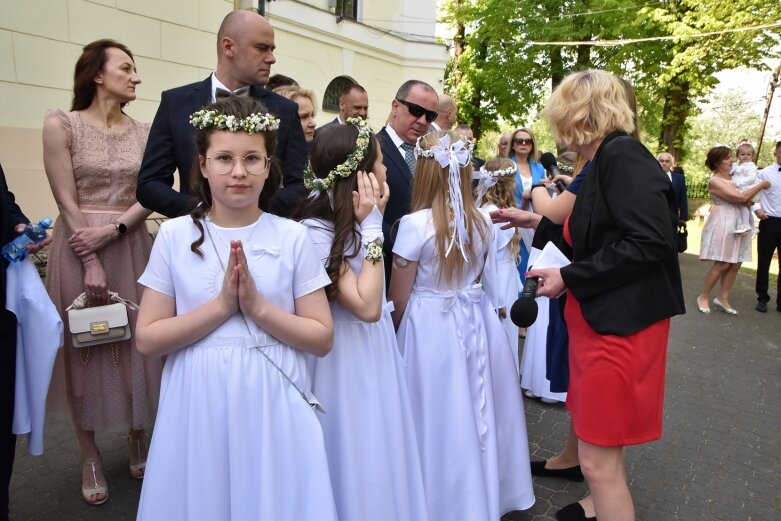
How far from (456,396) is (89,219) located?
2.13 meters

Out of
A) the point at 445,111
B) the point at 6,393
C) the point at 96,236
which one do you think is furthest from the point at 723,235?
the point at 6,393

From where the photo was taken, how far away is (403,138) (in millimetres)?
3592

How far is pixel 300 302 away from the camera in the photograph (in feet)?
6.70

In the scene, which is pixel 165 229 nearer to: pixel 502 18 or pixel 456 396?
pixel 456 396

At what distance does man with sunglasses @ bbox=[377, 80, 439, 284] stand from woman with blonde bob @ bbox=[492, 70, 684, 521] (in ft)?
3.57

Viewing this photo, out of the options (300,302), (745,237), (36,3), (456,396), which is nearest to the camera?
(300,302)

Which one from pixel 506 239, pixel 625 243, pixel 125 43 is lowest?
pixel 506 239

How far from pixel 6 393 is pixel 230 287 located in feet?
4.74

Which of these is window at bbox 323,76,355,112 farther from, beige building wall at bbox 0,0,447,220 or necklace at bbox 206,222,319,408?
necklace at bbox 206,222,319,408

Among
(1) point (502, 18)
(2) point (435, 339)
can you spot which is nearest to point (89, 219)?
(2) point (435, 339)

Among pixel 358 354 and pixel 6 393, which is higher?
pixel 358 354

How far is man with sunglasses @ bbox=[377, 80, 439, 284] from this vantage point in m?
3.40

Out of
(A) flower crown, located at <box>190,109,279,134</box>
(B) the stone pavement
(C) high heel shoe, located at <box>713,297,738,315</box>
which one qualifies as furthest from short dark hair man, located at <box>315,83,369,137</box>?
(C) high heel shoe, located at <box>713,297,738,315</box>

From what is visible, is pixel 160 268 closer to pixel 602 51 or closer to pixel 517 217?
pixel 517 217
